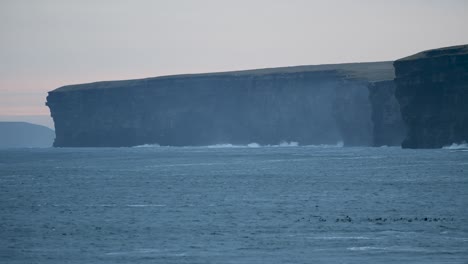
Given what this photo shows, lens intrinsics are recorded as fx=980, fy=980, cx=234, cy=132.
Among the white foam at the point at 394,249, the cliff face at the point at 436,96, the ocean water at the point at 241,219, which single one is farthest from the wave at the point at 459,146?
the white foam at the point at 394,249

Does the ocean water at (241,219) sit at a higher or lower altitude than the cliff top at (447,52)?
lower

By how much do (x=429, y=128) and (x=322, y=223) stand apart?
12114cm

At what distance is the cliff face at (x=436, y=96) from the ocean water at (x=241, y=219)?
64.7 m

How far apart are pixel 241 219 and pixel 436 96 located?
118650 millimetres

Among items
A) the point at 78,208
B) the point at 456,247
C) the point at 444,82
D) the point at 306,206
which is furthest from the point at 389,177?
the point at 444,82

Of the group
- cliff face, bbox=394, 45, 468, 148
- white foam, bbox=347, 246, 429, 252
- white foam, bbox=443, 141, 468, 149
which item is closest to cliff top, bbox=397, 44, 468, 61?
cliff face, bbox=394, 45, 468, 148

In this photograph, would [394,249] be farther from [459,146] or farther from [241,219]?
[459,146]

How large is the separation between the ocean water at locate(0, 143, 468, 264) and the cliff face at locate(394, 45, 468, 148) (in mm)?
64680

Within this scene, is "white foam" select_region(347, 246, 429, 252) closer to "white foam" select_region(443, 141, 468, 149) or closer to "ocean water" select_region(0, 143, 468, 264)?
"ocean water" select_region(0, 143, 468, 264)

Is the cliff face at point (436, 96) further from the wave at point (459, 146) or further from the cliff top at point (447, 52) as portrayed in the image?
the wave at point (459, 146)

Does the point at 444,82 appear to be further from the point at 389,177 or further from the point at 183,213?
the point at 183,213

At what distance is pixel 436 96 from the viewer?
17162 cm

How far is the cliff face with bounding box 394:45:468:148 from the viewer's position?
557 ft

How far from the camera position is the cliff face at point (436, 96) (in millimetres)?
169875
